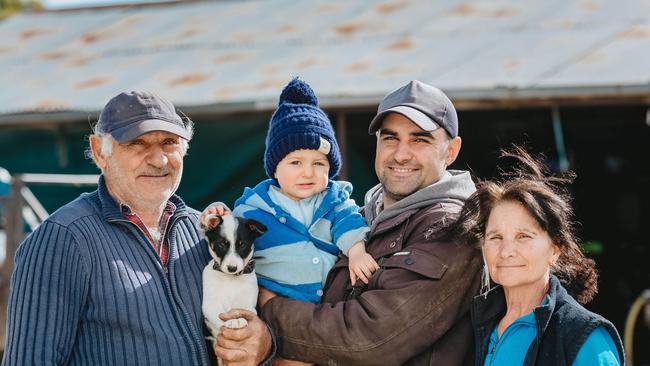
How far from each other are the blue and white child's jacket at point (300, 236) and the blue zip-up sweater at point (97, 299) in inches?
14.3

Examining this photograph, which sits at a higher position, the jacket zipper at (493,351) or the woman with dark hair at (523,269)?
the woman with dark hair at (523,269)

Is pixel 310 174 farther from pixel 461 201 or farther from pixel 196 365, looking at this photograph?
pixel 196 365

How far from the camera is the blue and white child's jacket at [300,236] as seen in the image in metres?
3.07

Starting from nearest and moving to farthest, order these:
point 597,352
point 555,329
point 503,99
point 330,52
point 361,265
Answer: point 597,352 → point 555,329 → point 361,265 → point 503,99 → point 330,52

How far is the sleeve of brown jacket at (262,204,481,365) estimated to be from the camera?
9.07 feet

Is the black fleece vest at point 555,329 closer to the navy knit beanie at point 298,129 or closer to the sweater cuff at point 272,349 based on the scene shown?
the sweater cuff at point 272,349

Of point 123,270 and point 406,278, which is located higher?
point 123,270

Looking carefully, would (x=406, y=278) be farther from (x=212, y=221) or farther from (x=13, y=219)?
(x=13, y=219)

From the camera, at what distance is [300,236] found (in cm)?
314

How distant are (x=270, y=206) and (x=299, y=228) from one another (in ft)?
0.52

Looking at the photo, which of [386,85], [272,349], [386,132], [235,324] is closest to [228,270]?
[235,324]

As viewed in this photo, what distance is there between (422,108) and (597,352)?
1.13m

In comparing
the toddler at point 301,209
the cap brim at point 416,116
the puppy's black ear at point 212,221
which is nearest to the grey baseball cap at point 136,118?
the puppy's black ear at point 212,221

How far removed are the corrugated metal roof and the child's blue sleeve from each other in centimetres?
390
